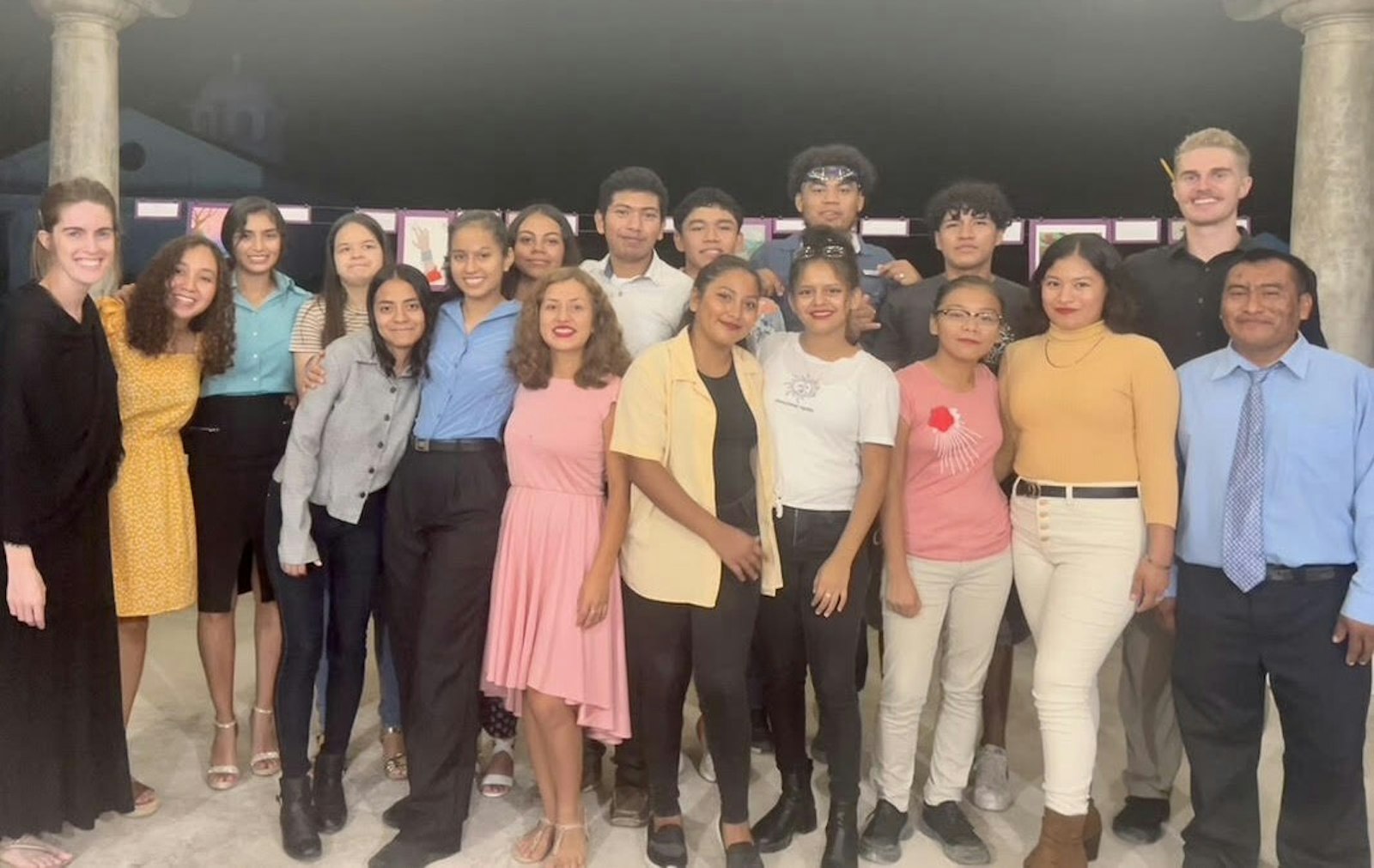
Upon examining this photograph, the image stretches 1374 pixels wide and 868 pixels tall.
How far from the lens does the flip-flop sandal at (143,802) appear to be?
9.48ft

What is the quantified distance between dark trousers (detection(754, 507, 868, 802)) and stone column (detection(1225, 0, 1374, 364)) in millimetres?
3788

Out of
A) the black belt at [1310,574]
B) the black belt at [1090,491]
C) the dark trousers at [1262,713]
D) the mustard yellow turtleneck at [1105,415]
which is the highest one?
the mustard yellow turtleneck at [1105,415]

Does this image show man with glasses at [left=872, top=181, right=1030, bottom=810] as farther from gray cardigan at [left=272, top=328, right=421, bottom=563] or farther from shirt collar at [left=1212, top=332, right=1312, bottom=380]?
gray cardigan at [left=272, top=328, right=421, bottom=563]

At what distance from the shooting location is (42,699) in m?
2.61

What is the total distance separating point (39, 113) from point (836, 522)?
7.51m

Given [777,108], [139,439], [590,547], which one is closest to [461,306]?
[590,547]

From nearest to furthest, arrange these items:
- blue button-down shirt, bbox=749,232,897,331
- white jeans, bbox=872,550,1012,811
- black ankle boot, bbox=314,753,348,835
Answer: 1. white jeans, bbox=872,550,1012,811
2. black ankle boot, bbox=314,753,348,835
3. blue button-down shirt, bbox=749,232,897,331

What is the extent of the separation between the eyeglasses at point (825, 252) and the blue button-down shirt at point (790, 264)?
44 centimetres

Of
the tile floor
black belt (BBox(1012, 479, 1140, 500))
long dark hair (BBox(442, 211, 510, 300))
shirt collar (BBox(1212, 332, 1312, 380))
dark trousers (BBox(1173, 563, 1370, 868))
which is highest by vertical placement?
long dark hair (BBox(442, 211, 510, 300))

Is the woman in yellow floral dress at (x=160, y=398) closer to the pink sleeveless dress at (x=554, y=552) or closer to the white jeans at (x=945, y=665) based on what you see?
the pink sleeveless dress at (x=554, y=552)

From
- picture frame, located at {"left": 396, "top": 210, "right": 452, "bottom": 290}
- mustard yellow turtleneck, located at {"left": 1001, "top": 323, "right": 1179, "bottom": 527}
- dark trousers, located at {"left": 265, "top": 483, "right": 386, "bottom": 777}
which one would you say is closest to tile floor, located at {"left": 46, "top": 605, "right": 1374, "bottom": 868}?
dark trousers, located at {"left": 265, "top": 483, "right": 386, "bottom": 777}

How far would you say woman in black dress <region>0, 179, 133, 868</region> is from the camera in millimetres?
2508

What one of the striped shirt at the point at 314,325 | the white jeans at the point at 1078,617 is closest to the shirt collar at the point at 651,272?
the striped shirt at the point at 314,325

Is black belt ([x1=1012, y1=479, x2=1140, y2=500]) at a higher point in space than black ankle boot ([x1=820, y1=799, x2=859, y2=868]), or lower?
higher
